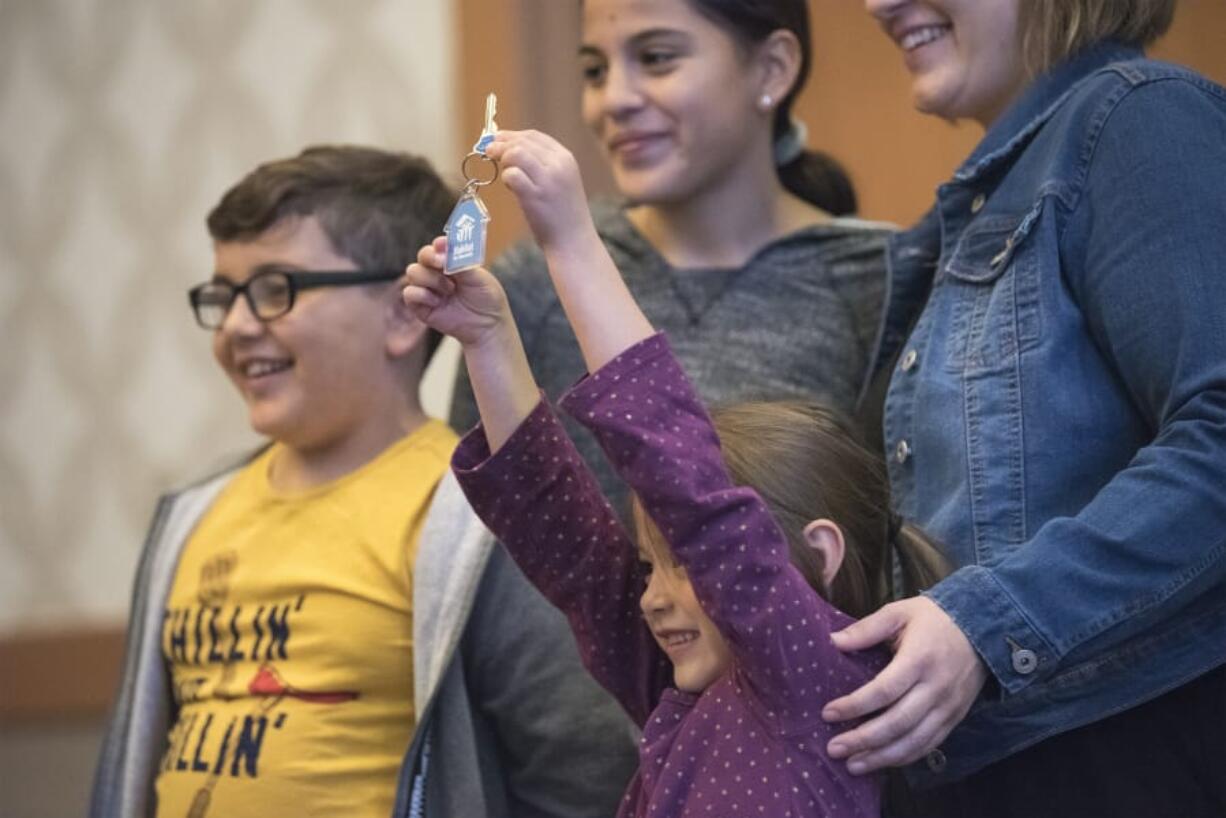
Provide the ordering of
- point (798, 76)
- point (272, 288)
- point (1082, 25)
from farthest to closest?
point (798, 76), point (272, 288), point (1082, 25)

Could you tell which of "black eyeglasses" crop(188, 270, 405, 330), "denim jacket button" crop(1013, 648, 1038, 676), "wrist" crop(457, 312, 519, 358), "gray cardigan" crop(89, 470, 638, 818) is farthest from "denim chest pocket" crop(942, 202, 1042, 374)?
"black eyeglasses" crop(188, 270, 405, 330)

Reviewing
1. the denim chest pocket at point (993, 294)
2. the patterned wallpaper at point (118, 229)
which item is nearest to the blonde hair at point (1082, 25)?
the denim chest pocket at point (993, 294)

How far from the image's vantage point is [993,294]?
138 cm

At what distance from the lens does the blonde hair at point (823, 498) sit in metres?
1.32

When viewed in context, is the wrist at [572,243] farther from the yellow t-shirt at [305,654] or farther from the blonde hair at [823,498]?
the yellow t-shirt at [305,654]

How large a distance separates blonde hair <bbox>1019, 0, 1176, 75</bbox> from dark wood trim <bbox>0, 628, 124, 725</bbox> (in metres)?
2.35

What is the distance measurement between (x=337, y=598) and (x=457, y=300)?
480 mm

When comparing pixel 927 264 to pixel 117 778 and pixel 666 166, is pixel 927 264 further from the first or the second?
pixel 117 778

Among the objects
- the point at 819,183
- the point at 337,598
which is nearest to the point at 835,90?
the point at 819,183

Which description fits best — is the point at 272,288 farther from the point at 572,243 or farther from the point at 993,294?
the point at 993,294

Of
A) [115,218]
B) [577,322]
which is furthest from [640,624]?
[115,218]

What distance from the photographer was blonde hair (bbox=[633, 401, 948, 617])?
4.33 ft

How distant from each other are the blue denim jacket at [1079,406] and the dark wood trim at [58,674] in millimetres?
2249

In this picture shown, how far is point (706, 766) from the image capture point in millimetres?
1248
